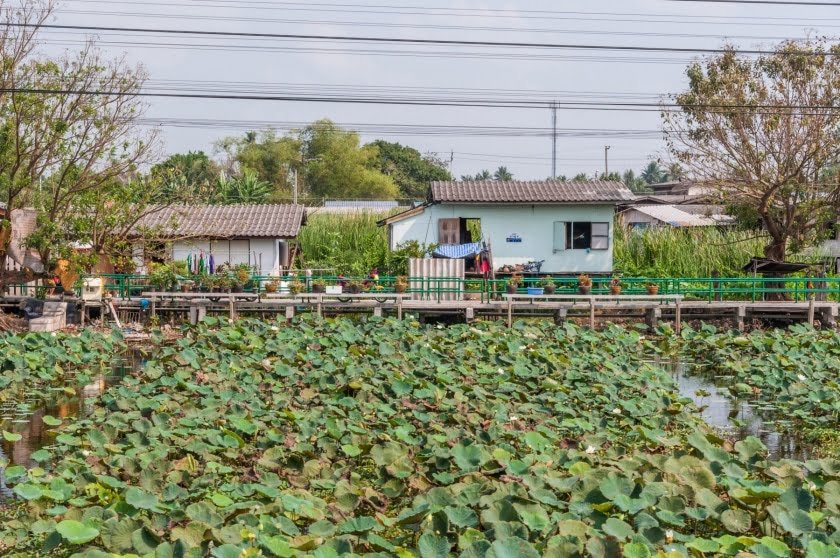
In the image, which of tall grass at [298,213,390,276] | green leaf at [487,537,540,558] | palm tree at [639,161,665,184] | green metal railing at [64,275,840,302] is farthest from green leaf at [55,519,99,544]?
palm tree at [639,161,665,184]

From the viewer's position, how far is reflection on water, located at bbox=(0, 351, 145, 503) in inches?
423

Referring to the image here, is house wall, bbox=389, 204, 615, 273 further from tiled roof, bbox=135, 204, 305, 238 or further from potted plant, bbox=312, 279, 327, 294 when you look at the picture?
potted plant, bbox=312, 279, 327, 294

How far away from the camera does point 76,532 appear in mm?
6094

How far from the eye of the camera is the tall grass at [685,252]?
102 feet

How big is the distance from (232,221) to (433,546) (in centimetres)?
2564

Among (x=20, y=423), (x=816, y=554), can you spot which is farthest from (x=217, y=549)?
(x=20, y=423)

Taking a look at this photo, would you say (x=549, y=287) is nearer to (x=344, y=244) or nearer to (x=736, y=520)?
(x=344, y=244)

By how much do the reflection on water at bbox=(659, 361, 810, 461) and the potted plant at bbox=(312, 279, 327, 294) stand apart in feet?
35.8

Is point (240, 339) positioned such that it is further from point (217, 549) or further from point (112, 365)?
point (217, 549)

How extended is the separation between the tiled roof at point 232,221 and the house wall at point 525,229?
321 cm

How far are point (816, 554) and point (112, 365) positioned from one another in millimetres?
14516

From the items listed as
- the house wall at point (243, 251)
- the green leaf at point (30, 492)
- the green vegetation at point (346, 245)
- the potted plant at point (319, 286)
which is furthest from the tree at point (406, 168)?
the green leaf at point (30, 492)

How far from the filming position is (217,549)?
5633mm

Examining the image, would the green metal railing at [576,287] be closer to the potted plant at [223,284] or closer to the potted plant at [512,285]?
→ the potted plant at [512,285]
